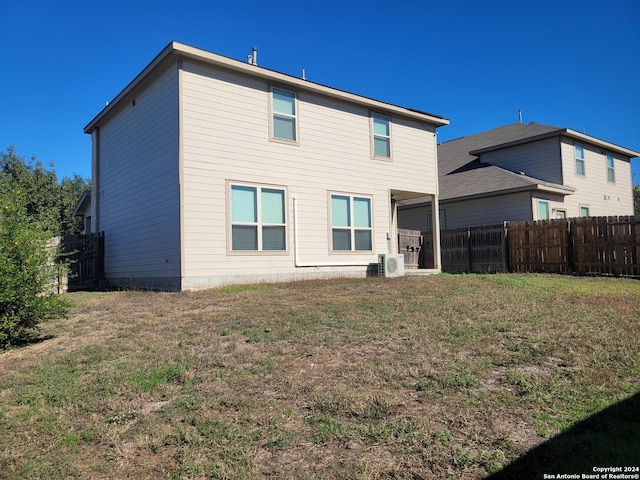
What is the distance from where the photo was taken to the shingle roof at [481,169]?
18672mm

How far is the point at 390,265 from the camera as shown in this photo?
13.0m

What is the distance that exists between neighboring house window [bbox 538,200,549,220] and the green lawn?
12.1 meters

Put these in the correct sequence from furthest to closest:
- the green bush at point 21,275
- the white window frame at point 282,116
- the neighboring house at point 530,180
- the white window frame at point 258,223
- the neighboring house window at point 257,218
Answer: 1. the neighboring house at point 530,180
2. the white window frame at point 282,116
3. the neighboring house window at point 257,218
4. the white window frame at point 258,223
5. the green bush at point 21,275

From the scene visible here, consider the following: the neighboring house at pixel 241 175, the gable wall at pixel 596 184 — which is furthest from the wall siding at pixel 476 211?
the neighboring house at pixel 241 175

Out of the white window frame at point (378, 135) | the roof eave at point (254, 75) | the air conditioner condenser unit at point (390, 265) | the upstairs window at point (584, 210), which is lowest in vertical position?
the air conditioner condenser unit at point (390, 265)

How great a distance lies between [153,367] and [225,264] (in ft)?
19.5

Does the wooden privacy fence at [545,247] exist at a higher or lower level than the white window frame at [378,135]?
lower

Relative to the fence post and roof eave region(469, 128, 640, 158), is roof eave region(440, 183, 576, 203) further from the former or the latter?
the fence post

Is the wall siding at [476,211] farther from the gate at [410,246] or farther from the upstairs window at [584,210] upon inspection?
the upstairs window at [584,210]

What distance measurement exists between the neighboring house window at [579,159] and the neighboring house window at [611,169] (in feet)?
8.86

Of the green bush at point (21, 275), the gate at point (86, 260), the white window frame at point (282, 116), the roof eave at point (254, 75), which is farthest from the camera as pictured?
the gate at point (86, 260)

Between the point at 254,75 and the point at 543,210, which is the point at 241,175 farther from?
the point at 543,210

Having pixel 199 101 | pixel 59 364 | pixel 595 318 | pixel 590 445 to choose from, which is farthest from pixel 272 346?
pixel 199 101

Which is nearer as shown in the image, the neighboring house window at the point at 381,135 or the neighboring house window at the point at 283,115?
the neighboring house window at the point at 283,115
